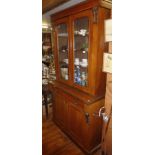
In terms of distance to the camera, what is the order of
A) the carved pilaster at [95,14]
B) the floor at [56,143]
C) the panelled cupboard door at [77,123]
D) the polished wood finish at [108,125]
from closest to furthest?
the polished wood finish at [108,125] → the carved pilaster at [95,14] → the panelled cupboard door at [77,123] → the floor at [56,143]

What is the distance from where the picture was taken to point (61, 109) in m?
2.63

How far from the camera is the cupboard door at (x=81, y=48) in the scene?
2043 millimetres

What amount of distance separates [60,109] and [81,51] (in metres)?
1.05

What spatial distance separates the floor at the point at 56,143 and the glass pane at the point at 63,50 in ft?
3.07

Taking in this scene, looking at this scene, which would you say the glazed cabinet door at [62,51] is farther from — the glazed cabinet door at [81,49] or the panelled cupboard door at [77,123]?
the panelled cupboard door at [77,123]

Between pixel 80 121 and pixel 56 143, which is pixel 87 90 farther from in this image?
pixel 56 143

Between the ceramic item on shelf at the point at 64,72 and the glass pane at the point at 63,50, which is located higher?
the glass pane at the point at 63,50

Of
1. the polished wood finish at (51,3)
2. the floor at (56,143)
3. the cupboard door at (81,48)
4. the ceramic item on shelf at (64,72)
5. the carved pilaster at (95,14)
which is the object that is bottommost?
the floor at (56,143)

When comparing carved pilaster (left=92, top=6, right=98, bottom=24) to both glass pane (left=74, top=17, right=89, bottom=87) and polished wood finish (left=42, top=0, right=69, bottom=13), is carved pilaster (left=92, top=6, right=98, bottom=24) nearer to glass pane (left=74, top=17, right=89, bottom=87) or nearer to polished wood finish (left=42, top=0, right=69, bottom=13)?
glass pane (left=74, top=17, right=89, bottom=87)

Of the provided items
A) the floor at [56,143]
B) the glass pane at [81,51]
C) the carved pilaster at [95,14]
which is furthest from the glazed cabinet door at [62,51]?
the floor at [56,143]

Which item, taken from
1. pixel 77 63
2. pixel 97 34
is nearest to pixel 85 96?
pixel 77 63
